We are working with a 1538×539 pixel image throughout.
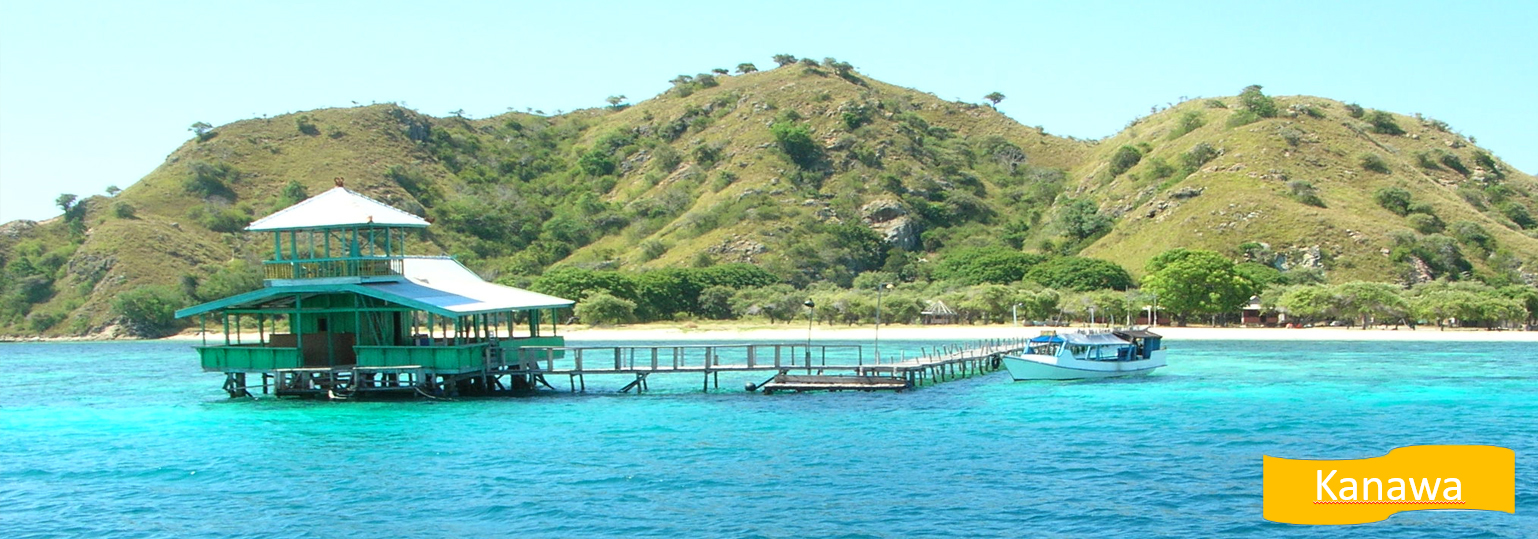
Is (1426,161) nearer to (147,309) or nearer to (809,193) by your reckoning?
(809,193)

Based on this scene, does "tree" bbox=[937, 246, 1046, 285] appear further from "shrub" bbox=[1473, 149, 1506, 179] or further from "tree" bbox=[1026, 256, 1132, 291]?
"shrub" bbox=[1473, 149, 1506, 179]

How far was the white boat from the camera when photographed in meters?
53.2

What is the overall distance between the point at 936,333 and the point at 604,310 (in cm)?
2563

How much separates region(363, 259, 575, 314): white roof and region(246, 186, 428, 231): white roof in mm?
1990

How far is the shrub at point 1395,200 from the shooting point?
122 meters

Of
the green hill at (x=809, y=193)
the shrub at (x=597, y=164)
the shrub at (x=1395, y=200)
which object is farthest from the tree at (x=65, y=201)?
the shrub at (x=1395, y=200)

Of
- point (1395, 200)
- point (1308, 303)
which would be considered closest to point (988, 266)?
point (1308, 303)

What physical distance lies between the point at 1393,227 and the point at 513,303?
Result: 304 ft

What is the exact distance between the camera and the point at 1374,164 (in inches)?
5241

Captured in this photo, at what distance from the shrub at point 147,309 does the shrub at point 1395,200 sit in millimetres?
104710

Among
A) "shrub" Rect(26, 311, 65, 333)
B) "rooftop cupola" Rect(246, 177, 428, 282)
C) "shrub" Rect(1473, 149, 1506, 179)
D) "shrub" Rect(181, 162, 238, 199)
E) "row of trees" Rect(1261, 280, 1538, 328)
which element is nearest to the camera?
"rooftop cupola" Rect(246, 177, 428, 282)

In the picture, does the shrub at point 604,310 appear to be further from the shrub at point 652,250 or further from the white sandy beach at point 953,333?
the shrub at point 652,250

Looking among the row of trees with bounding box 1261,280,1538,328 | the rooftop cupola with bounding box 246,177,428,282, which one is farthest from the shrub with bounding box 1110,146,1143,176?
the rooftop cupola with bounding box 246,177,428,282

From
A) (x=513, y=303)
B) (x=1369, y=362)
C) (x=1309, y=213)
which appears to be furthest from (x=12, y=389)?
(x=1309, y=213)
